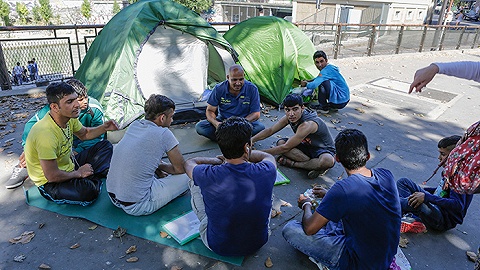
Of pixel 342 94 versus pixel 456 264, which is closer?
pixel 456 264

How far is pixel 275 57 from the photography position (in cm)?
646

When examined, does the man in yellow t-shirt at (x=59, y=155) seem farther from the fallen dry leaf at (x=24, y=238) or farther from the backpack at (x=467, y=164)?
the backpack at (x=467, y=164)

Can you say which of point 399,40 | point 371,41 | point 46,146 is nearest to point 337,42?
point 371,41

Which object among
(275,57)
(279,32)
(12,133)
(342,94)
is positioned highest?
(279,32)

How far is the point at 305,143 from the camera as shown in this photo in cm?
399

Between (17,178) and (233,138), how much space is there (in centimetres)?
271

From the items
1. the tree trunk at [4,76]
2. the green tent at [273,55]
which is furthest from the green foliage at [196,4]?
the tree trunk at [4,76]

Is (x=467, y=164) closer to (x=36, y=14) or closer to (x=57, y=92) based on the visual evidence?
(x=57, y=92)

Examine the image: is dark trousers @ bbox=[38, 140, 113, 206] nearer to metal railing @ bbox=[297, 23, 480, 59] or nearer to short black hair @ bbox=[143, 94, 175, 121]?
short black hair @ bbox=[143, 94, 175, 121]

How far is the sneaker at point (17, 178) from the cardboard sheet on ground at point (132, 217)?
0.19 meters

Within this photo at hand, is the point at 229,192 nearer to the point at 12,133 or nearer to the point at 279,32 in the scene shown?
the point at 12,133

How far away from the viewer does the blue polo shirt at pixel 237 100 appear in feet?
14.9

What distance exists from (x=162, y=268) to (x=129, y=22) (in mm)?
3904

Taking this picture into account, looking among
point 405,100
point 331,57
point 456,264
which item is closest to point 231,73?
point 456,264
